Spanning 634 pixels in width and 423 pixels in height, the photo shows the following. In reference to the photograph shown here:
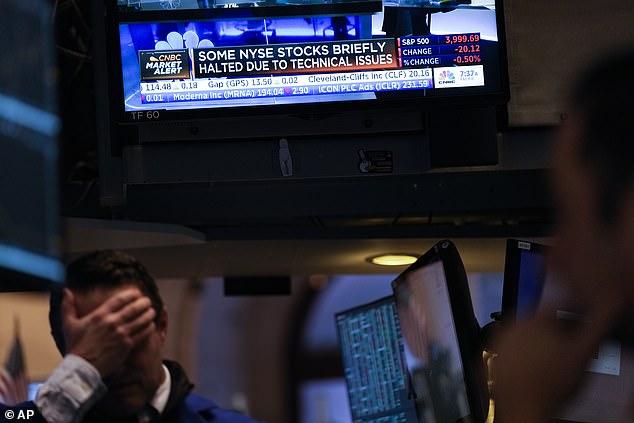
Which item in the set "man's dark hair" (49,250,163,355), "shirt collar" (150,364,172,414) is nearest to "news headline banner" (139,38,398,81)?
"man's dark hair" (49,250,163,355)

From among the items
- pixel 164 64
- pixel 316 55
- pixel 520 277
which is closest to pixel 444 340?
pixel 520 277

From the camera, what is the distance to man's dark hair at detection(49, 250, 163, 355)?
253 centimetres

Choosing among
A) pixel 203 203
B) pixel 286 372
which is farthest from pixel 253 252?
pixel 286 372

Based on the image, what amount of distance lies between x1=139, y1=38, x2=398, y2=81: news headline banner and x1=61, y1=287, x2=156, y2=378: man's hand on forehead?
610mm

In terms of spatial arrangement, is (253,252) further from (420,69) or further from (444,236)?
(420,69)

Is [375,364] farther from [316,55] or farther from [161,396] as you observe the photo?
[316,55]

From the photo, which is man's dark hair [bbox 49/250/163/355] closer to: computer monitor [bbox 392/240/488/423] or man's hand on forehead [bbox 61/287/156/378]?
man's hand on forehead [bbox 61/287/156/378]

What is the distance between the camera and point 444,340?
1812mm

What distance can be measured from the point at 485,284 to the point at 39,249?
5.86 feet

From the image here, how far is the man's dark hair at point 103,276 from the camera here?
2.53 meters

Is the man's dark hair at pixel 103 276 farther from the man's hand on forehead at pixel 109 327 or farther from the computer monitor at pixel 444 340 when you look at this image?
the computer monitor at pixel 444 340

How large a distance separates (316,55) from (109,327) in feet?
2.79

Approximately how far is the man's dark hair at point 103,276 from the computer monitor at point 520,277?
1109mm

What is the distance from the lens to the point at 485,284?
3928 millimetres
